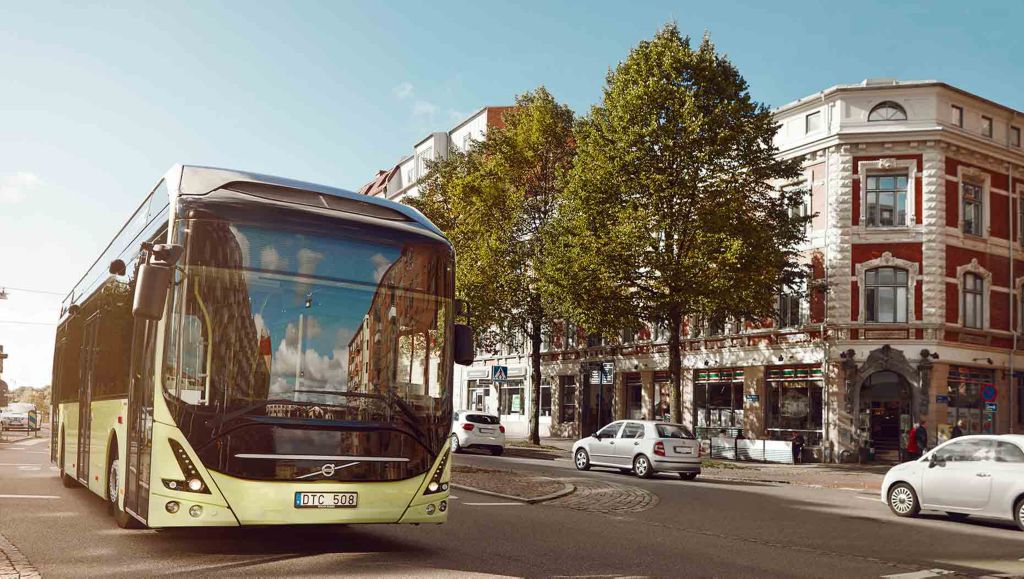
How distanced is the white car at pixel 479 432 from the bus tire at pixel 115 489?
74.8ft

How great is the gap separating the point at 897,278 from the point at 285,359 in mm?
30233

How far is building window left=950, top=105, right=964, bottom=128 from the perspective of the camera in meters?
35.0

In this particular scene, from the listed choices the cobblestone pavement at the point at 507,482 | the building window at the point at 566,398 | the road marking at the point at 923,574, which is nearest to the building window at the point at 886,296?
the cobblestone pavement at the point at 507,482

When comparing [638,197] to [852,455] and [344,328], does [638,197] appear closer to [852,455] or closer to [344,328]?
[852,455]

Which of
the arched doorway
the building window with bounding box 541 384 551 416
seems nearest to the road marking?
the arched doorway

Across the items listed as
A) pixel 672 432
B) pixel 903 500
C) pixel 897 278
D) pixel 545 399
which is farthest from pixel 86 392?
pixel 545 399

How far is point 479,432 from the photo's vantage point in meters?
33.2

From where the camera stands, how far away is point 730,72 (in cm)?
3016

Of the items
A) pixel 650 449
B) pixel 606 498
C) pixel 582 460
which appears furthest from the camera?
pixel 582 460

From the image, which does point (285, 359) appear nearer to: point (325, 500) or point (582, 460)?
point (325, 500)

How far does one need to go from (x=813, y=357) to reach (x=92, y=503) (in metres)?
27.1

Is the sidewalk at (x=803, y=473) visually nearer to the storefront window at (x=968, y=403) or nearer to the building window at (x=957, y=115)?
the storefront window at (x=968, y=403)

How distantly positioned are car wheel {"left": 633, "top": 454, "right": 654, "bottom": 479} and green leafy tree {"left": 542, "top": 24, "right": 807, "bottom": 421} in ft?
17.9

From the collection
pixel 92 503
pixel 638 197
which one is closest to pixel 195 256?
pixel 92 503
